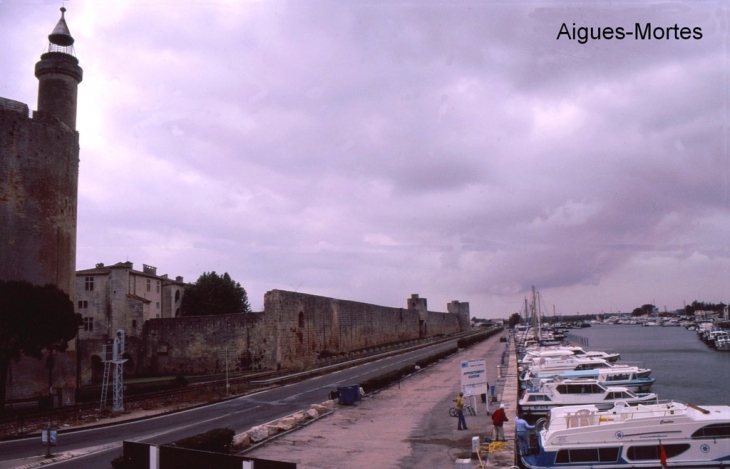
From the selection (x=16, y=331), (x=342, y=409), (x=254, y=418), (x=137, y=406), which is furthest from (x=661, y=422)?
(x=16, y=331)

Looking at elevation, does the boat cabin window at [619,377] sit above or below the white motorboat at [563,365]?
below

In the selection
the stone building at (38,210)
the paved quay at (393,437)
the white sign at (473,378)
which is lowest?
the paved quay at (393,437)

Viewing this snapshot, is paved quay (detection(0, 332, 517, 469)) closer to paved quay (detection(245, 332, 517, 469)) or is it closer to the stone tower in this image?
paved quay (detection(245, 332, 517, 469))

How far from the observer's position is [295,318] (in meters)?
47.0

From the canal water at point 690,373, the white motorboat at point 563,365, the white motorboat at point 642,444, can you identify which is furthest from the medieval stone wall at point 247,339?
the white motorboat at point 642,444

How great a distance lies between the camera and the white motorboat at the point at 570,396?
27953mm

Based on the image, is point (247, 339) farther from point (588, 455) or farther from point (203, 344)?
point (588, 455)

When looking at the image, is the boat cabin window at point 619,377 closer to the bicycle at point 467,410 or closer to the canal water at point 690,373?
the canal water at point 690,373

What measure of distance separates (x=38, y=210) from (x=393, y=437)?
26190mm

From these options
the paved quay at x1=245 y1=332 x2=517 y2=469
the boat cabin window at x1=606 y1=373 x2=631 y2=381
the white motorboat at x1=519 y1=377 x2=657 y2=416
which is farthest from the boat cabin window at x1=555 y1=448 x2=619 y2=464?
the boat cabin window at x1=606 y1=373 x2=631 y2=381

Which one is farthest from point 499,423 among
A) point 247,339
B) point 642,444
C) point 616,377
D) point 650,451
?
point 247,339

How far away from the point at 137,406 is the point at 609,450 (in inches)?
774

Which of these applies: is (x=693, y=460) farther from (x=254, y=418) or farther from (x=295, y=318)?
(x=295, y=318)

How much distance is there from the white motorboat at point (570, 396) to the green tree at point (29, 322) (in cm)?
2183
